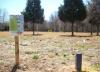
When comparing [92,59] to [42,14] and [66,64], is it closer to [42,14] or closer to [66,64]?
[66,64]

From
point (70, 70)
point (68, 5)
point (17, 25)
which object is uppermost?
point (68, 5)

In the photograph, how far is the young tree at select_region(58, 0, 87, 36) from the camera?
41.3m

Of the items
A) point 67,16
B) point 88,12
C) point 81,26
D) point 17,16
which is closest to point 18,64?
point 17,16

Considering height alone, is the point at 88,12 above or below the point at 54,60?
above

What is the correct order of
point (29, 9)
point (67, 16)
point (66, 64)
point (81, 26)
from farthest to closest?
point (81, 26) < point (29, 9) < point (67, 16) < point (66, 64)

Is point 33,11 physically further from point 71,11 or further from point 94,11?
point 94,11

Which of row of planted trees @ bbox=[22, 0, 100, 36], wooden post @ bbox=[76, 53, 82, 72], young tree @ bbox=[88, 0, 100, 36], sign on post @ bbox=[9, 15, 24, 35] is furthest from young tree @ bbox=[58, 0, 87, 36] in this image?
wooden post @ bbox=[76, 53, 82, 72]

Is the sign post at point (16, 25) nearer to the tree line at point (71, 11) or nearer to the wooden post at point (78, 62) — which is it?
the wooden post at point (78, 62)

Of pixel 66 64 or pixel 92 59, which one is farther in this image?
pixel 92 59

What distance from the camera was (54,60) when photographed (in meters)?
9.94

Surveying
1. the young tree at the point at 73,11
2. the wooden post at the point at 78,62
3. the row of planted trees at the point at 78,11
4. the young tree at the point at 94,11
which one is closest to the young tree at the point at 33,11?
the row of planted trees at the point at 78,11

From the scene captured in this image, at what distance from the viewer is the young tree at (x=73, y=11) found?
41.3 metres

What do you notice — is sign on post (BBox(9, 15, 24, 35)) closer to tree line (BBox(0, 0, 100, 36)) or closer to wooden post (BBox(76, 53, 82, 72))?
wooden post (BBox(76, 53, 82, 72))

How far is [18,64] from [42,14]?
37.6 metres
